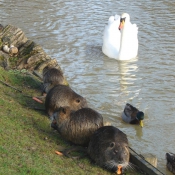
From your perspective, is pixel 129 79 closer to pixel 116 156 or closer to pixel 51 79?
pixel 51 79

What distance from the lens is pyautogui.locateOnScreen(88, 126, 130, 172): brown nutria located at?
19.8ft

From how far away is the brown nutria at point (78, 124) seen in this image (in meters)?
6.76

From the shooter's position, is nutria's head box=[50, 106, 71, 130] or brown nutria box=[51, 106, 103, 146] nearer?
brown nutria box=[51, 106, 103, 146]

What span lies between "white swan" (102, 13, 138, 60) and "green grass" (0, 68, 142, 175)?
5.99m

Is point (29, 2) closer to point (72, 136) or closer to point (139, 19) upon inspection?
point (139, 19)

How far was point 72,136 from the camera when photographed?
6809mm

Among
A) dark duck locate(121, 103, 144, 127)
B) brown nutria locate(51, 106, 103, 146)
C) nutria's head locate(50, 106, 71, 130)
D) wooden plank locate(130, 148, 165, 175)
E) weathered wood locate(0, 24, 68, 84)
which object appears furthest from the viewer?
weathered wood locate(0, 24, 68, 84)

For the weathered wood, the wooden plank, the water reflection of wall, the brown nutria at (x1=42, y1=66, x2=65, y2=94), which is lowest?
the water reflection of wall

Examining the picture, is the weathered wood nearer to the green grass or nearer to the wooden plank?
the green grass

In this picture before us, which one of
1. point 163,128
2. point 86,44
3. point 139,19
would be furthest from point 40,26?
point 163,128

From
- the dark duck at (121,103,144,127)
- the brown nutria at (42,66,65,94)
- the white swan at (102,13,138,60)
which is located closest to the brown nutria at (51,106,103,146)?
the brown nutria at (42,66,65,94)

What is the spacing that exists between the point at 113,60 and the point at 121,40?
951mm

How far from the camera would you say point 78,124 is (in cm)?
675

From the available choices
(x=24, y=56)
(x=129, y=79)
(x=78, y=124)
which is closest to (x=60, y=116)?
(x=78, y=124)
